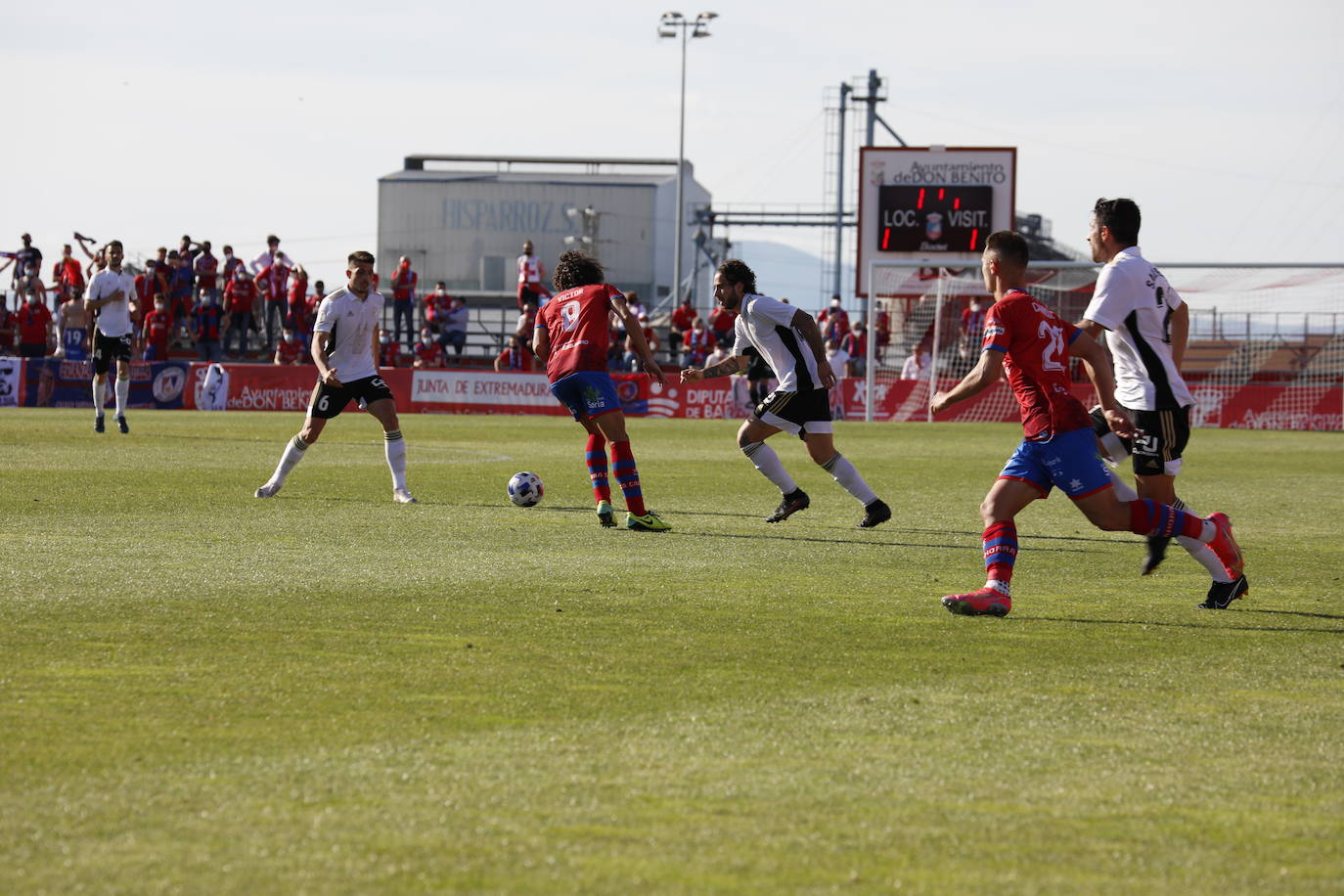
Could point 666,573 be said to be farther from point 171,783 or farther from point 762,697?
point 171,783

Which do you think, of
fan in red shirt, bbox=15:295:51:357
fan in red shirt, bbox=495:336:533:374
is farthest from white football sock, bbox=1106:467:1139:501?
fan in red shirt, bbox=15:295:51:357

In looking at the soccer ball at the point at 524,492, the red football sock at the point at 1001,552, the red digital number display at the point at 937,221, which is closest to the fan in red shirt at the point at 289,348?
the red digital number display at the point at 937,221

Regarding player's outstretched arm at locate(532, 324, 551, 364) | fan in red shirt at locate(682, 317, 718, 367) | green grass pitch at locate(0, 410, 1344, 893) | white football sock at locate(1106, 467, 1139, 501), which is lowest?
green grass pitch at locate(0, 410, 1344, 893)

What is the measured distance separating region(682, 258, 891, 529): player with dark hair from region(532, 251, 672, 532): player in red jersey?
2.46 feet

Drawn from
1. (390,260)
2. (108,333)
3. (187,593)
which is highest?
(390,260)

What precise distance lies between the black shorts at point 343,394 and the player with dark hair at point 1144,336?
22.3ft

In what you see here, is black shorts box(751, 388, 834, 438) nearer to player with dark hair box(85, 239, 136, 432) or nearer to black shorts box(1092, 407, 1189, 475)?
black shorts box(1092, 407, 1189, 475)

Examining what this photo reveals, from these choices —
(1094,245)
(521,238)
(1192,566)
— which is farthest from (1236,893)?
(521,238)

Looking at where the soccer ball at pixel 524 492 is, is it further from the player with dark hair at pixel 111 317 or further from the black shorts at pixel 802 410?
the player with dark hair at pixel 111 317

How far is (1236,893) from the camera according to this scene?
10.9 ft

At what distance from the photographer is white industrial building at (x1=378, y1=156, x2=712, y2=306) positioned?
2746 inches

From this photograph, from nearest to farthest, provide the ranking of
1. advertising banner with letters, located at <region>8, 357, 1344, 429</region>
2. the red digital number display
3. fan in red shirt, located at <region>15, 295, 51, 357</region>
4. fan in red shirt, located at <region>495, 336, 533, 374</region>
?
1. advertising banner with letters, located at <region>8, 357, 1344, 429</region>
2. fan in red shirt, located at <region>15, 295, 51, 357</region>
3. fan in red shirt, located at <region>495, 336, 533, 374</region>
4. the red digital number display

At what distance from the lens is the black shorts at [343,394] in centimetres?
1277

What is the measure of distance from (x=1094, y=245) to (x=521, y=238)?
213 feet
